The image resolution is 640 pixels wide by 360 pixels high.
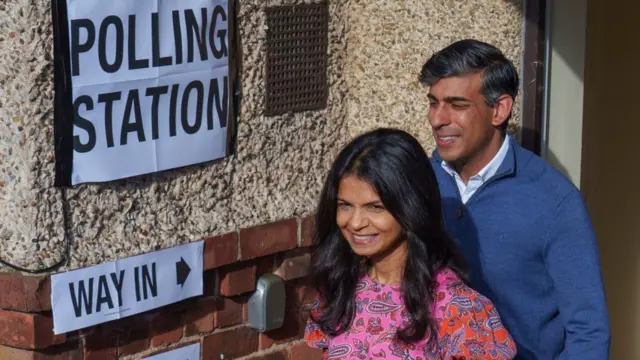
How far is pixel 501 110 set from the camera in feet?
11.0

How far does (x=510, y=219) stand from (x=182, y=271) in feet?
3.22

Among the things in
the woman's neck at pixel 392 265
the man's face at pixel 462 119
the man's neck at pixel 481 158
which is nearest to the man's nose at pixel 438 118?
the man's face at pixel 462 119

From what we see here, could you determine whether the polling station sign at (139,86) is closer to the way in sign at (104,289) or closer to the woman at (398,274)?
the way in sign at (104,289)

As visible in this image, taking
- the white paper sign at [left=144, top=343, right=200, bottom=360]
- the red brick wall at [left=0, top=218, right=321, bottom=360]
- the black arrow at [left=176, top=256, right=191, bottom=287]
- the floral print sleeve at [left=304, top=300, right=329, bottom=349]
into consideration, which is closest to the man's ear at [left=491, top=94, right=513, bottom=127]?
the floral print sleeve at [left=304, top=300, right=329, bottom=349]

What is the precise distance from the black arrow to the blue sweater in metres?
0.78

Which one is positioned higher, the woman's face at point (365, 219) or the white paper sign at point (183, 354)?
the woman's face at point (365, 219)

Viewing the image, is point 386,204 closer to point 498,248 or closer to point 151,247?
point 498,248

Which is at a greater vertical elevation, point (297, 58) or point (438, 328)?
point (297, 58)

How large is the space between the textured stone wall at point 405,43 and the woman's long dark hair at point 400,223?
1.16m

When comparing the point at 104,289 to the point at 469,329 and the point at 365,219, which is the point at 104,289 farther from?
the point at 469,329

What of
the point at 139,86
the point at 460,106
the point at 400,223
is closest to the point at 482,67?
the point at 460,106

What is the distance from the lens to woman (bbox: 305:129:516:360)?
2.85 m

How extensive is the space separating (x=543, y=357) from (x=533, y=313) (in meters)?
0.13

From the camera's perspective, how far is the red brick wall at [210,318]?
3260mm
